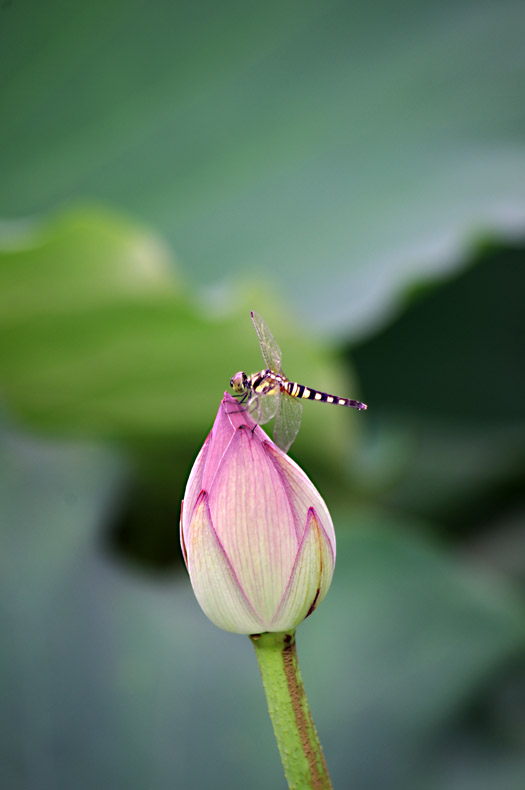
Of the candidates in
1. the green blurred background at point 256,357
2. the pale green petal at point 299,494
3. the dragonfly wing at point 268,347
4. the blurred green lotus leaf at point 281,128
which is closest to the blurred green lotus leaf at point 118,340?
the green blurred background at point 256,357

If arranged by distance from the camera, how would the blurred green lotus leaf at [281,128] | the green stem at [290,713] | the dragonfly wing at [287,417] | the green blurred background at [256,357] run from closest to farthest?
the green stem at [290,713], the dragonfly wing at [287,417], the green blurred background at [256,357], the blurred green lotus leaf at [281,128]

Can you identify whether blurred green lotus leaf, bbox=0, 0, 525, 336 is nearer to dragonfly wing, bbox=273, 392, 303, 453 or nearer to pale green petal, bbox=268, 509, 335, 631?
dragonfly wing, bbox=273, 392, 303, 453

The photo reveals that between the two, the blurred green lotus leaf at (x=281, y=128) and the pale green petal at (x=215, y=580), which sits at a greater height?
the blurred green lotus leaf at (x=281, y=128)

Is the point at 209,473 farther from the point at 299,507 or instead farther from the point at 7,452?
the point at 7,452

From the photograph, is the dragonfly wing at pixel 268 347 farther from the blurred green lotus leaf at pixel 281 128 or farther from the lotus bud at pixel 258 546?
the blurred green lotus leaf at pixel 281 128

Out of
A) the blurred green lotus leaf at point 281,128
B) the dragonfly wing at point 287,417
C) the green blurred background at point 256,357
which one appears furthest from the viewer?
the blurred green lotus leaf at point 281,128

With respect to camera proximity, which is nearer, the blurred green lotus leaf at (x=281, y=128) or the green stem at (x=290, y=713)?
the green stem at (x=290, y=713)

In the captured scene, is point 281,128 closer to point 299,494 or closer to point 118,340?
point 118,340

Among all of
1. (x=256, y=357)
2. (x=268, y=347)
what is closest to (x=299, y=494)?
(x=268, y=347)
